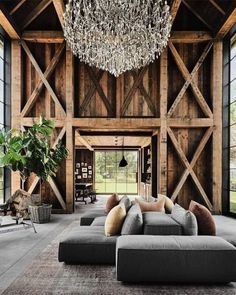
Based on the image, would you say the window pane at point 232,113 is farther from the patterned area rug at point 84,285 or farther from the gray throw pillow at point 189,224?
the patterned area rug at point 84,285

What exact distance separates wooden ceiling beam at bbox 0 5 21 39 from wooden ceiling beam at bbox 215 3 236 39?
17.9 feet

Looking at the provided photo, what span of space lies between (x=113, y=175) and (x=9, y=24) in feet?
37.8

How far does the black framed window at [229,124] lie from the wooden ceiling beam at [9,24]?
5876 mm

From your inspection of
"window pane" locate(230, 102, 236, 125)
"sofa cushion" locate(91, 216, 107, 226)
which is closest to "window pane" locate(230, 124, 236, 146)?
"window pane" locate(230, 102, 236, 125)

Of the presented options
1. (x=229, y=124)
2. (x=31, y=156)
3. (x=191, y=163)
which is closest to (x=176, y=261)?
(x=31, y=156)

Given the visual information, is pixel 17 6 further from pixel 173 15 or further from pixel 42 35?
pixel 173 15

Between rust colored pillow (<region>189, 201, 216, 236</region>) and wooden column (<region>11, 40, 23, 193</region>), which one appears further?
wooden column (<region>11, 40, 23, 193</region>)

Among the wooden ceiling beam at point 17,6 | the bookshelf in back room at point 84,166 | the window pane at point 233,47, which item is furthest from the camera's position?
the bookshelf in back room at point 84,166

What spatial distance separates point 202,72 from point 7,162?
233 inches

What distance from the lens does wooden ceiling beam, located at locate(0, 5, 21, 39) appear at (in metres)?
7.02

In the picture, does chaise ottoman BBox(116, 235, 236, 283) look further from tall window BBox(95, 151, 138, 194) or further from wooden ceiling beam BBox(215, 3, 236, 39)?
tall window BBox(95, 151, 138, 194)

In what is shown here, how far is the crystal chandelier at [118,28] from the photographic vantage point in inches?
185

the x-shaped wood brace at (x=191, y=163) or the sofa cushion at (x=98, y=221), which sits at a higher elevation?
the x-shaped wood brace at (x=191, y=163)

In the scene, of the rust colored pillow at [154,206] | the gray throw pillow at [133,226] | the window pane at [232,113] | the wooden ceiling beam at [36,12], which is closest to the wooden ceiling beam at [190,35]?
the window pane at [232,113]
